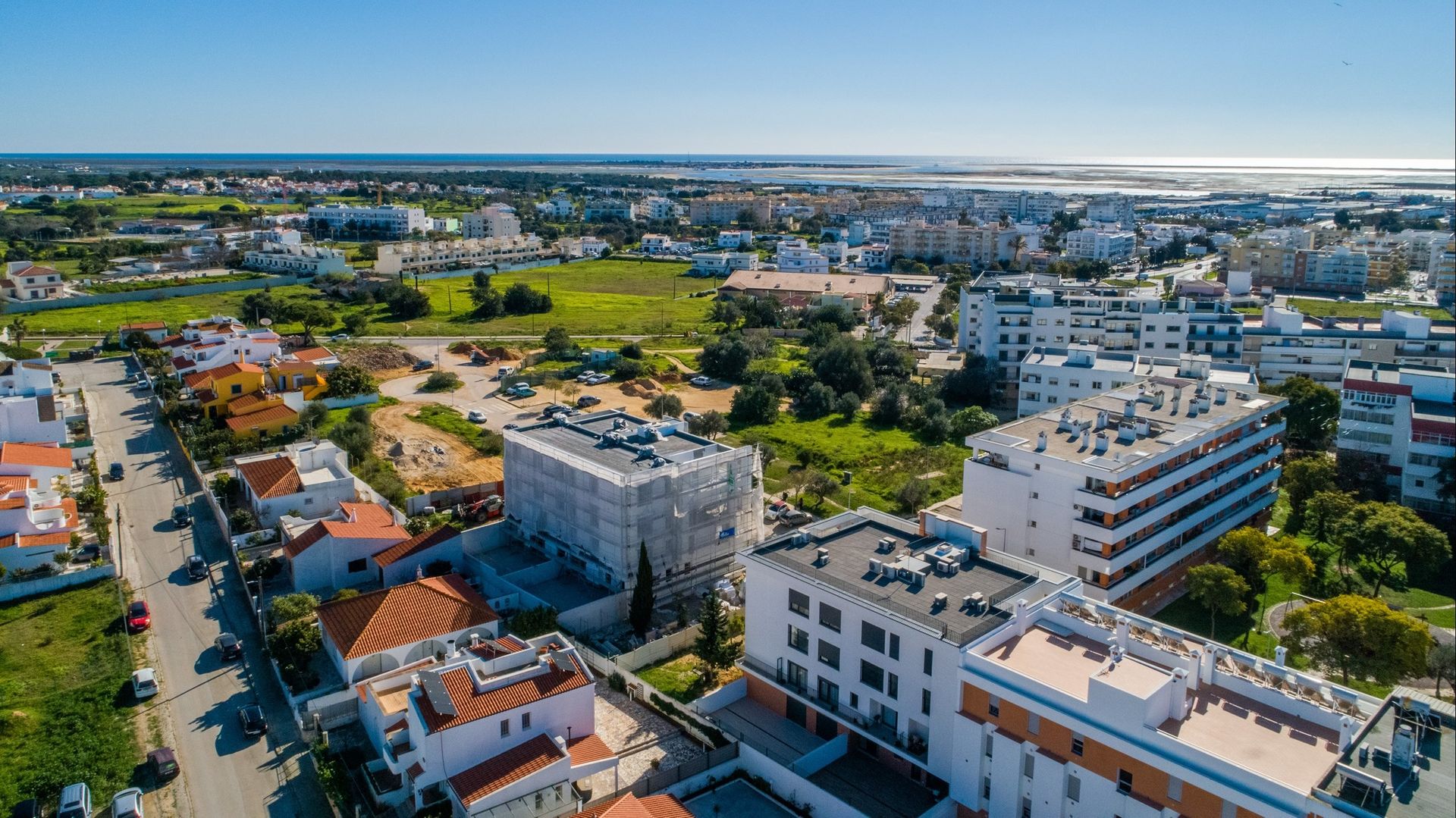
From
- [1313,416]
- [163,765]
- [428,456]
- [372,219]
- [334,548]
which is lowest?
[163,765]

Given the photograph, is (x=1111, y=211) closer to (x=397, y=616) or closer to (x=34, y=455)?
(x=34, y=455)

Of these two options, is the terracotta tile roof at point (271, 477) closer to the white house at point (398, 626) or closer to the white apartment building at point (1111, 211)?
the white house at point (398, 626)

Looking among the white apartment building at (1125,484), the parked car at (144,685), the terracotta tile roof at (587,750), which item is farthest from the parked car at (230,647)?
the white apartment building at (1125,484)

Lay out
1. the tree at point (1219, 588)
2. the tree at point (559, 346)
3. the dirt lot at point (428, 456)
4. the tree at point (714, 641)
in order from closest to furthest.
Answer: the tree at point (714, 641)
the tree at point (1219, 588)
the dirt lot at point (428, 456)
the tree at point (559, 346)

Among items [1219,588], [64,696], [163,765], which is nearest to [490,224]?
[64,696]

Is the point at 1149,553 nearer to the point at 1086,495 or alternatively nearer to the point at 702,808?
the point at 1086,495

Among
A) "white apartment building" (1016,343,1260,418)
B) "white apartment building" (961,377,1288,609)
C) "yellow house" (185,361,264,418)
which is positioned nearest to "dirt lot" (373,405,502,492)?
"yellow house" (185,361,264,418)

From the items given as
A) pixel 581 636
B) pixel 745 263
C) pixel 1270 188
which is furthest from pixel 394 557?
pixel 1270 188
